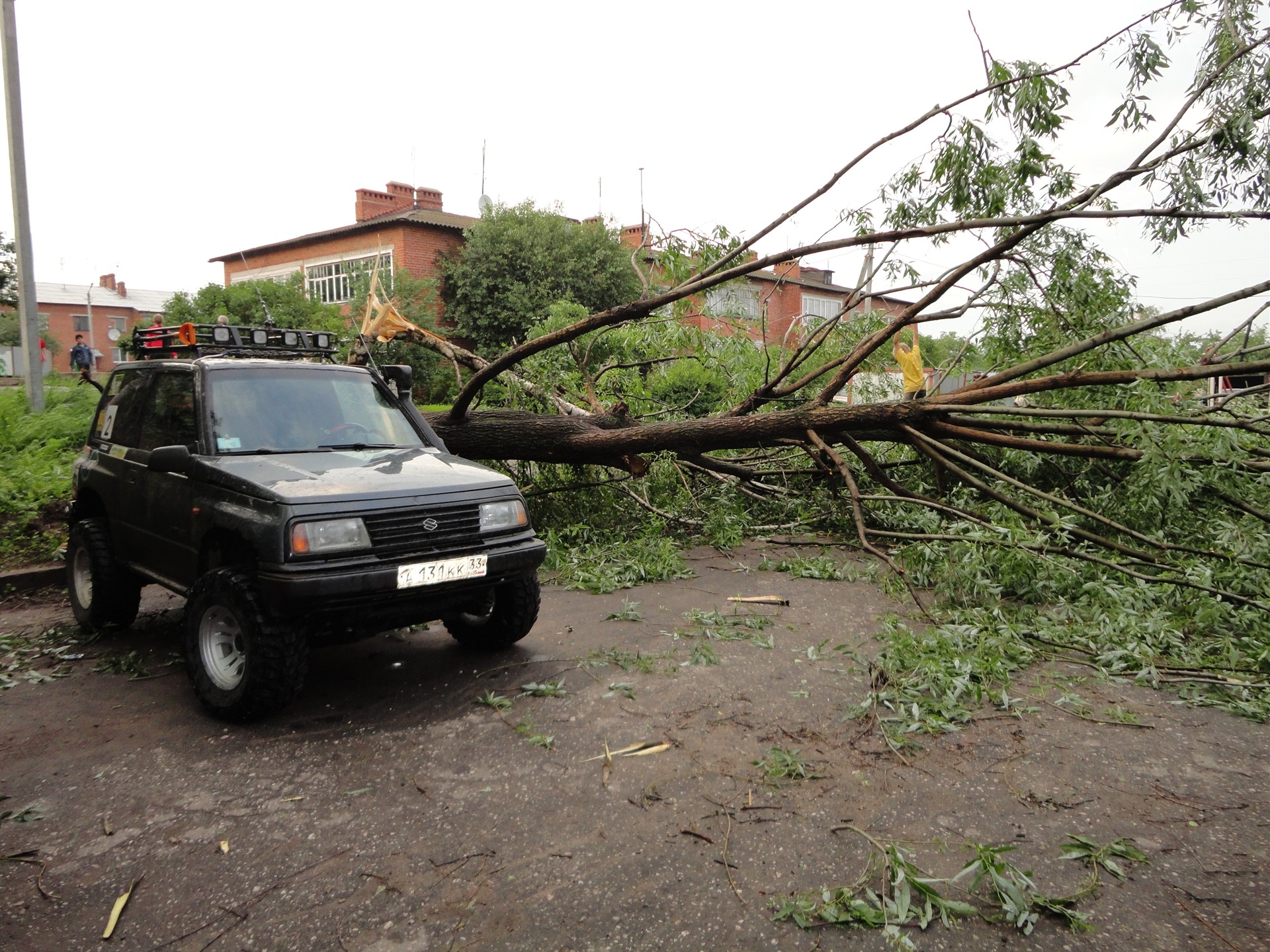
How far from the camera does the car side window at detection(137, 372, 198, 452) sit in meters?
5.21

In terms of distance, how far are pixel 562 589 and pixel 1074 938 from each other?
5038 millimetres

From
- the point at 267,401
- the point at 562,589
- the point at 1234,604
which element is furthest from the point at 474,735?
the point at 1234,604

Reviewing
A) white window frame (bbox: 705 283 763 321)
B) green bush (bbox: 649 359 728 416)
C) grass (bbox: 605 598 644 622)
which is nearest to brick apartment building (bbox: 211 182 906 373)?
green bush (bbox: 649 359 728 416)

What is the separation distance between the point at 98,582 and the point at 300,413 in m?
1.97

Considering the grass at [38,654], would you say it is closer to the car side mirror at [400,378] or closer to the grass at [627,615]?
the car side mirror at [400,378]

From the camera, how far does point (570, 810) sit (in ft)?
11.7

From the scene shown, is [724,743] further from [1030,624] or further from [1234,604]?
[1234,604]

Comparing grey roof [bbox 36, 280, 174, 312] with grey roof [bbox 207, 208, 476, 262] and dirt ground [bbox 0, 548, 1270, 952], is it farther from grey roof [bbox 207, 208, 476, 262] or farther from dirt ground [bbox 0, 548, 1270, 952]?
dirt ground [bbox 0, 548, 1270, 952]

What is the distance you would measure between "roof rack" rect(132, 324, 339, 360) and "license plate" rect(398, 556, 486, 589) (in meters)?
2.34

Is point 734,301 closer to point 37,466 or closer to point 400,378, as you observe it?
point 400,378

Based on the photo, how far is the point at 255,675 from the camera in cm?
425

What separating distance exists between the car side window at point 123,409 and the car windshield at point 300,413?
966 millimetres

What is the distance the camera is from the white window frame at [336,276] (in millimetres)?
31031

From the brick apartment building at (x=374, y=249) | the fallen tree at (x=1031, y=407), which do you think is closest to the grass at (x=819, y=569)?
the fallen tree at (x=1031, y=407)
